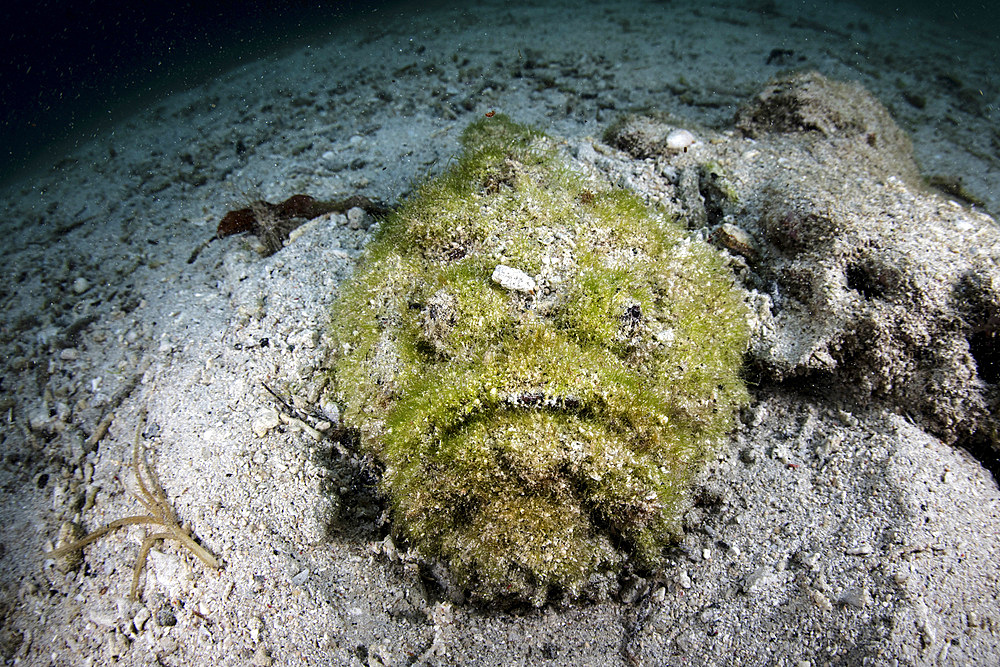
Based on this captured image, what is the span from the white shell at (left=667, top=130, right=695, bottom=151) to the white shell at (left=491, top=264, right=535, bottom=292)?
8.11 ft

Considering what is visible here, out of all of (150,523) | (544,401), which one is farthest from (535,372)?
(150,523)

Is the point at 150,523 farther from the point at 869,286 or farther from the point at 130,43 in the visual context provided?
the point at 130,43

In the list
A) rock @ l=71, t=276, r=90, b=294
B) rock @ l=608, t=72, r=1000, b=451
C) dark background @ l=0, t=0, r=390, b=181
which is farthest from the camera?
dark background @ l=0, t=0, r=390, b=181

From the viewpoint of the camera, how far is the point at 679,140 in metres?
4.27

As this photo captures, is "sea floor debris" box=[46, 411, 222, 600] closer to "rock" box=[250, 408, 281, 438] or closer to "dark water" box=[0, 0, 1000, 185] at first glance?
"rock" box=[250, 408, 281, 438]

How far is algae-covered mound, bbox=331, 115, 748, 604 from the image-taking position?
2373 mm

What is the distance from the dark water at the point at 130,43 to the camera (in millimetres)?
12617

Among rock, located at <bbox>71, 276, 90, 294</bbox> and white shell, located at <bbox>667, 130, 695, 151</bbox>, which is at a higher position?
white shell, located at <bbox>667, 130, 695, 151</bbox>

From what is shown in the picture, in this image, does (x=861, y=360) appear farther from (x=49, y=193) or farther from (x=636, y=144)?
(x=49, y=193)

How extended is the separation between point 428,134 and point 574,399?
484cm

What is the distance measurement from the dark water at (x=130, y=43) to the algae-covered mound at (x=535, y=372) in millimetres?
10022

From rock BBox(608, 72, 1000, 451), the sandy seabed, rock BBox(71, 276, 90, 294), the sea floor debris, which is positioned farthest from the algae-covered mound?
rock BBox(71, 276, 90, 294)

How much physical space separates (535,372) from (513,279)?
2.08 feet

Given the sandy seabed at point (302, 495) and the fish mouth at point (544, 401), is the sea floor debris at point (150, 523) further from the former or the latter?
the fish mouth at point (544, 401)
